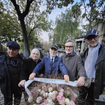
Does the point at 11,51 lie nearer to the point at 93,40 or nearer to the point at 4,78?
the point at 4,78

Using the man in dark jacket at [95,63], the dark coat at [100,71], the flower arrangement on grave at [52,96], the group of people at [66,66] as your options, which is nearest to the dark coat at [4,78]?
the group of people at [66,66]

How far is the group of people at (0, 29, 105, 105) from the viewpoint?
62.1 inches

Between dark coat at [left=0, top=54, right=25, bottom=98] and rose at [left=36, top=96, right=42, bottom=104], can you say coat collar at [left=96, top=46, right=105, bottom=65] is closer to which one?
rose at [left=36, top=96, right=42, bottom=104]

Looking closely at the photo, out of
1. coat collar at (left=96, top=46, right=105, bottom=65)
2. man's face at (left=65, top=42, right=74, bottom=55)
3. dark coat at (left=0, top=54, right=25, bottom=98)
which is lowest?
dark coat at (left=0, top=54, right=25, bottom=98)

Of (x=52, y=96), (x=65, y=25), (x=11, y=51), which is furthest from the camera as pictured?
(x=65, y=25)

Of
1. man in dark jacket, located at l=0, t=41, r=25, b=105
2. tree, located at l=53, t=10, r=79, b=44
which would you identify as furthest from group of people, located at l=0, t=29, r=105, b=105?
tree, located at l=53, t=10, r=79, b=44

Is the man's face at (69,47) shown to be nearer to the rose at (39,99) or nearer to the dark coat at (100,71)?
the dark coat at (100,71)

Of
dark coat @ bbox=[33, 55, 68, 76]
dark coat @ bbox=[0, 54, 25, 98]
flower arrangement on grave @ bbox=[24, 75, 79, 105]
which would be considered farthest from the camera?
dark coat @ bbox=[0, 54, 25, 98]

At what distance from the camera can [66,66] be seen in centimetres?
168

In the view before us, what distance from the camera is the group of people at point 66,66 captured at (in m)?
1.58

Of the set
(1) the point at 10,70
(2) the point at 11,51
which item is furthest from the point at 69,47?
(1) the point at 10,70

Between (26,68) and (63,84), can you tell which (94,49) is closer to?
(63,84)

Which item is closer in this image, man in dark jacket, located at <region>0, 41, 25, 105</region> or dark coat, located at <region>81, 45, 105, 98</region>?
dark coat, located at <region>81, 45, 105, 98</region>

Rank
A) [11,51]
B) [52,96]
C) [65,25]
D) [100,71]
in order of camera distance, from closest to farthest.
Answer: [52,96]
[100,71]
[11,51]
[65,25]
